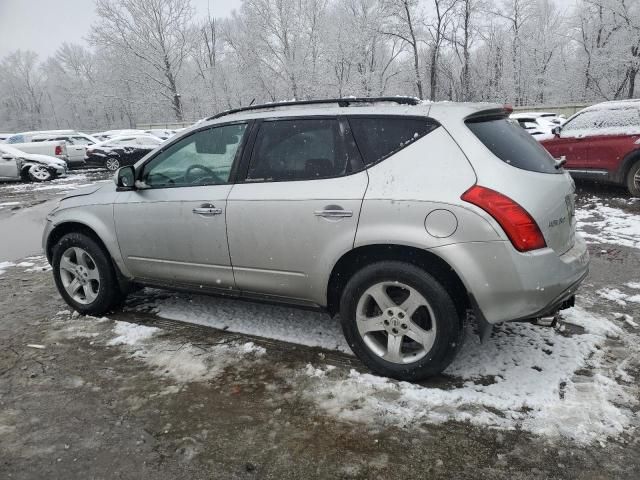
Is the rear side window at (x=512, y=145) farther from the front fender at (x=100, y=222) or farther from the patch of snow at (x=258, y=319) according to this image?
the front fender at (x=100, y=222)

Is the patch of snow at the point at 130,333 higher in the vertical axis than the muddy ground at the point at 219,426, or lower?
higher

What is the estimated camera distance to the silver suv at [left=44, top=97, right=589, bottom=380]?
2.65 meters

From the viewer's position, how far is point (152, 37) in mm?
42375

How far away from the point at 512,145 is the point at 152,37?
151 feet

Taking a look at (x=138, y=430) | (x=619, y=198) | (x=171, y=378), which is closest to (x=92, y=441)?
(x=138, y=430)

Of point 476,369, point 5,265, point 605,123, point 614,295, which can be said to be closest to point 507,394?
point 476,369

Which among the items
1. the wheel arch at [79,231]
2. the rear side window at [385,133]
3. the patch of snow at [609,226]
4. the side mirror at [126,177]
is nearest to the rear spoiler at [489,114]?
the rear side window at [385,133]

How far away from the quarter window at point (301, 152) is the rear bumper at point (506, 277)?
88 cm

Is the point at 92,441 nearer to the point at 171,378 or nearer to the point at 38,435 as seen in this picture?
the point at 38,435

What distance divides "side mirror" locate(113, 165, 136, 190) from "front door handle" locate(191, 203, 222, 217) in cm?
75

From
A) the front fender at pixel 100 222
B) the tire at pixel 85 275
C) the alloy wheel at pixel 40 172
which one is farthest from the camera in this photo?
the alloy wheel at pixel 40 172

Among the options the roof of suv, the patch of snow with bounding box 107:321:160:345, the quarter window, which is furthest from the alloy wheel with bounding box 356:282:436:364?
the patch of snow with bounding box 107:321:160:345

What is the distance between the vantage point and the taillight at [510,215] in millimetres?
2584

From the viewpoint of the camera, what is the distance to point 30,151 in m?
18.8
